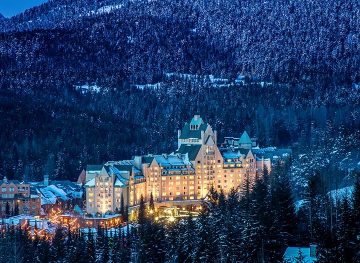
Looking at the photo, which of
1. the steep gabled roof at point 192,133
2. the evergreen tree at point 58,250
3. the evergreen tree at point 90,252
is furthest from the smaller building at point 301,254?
the steep gabled roof at point 192,133

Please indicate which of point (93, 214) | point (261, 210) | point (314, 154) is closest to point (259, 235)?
point (261, 210)

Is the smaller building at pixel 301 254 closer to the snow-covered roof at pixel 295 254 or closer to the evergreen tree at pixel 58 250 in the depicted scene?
the snow-covered roof at pixel 295 254

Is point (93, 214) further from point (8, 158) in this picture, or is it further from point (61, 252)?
point (8, 158)

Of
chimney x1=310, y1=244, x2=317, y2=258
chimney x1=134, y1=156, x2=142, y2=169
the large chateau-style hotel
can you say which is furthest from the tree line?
chimney x1=134, y1=156, x2=142, y2=169

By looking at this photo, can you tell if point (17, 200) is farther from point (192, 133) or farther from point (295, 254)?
point (295, 254)

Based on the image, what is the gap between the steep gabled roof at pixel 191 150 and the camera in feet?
316

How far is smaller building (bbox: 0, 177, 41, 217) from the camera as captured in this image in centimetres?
8681

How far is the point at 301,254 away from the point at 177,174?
53.0 metres

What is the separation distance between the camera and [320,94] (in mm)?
183750

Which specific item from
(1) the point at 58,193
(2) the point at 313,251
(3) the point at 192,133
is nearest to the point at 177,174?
(3) the point at 192,133

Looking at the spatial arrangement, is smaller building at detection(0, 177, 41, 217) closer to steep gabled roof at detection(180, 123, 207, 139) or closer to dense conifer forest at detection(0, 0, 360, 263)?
dense conifer forest at detection(0, 0, 360, 263)

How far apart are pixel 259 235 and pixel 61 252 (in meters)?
17.6

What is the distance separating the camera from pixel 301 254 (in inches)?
1624

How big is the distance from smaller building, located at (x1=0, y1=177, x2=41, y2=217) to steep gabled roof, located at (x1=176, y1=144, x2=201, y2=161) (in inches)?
809
